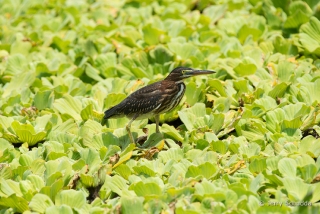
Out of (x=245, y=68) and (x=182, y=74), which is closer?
(x=182, y=74)

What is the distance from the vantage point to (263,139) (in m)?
5.48

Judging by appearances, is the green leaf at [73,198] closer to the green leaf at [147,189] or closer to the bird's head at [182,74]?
the green leaf at [147,189]

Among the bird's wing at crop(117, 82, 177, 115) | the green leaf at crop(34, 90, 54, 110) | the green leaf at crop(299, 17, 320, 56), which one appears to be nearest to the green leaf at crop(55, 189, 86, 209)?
the bird's wing at crop(117, 82, 177, 115)

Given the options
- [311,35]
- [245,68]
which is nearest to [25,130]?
[245,68]

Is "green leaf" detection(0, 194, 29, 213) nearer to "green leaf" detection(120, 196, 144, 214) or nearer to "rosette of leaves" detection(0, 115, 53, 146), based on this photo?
"green leaf" detection(120, 196, 144, 214)

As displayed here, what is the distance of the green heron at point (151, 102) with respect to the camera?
19.4 feet

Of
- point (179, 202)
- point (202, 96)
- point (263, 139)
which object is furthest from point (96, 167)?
point (202, 96)

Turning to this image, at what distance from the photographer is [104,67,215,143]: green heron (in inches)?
233

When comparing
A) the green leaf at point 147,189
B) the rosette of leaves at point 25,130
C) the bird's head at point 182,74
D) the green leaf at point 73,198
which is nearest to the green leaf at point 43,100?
the rosette of leaves at point 25,130

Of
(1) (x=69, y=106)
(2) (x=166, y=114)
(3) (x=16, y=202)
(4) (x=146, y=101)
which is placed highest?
(3) (x=16, y=202)

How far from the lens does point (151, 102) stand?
5.90m

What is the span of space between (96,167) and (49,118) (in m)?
1.17

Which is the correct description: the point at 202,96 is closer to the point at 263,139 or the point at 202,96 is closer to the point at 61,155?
the point at 263,139

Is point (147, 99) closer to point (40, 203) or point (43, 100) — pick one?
point (43, 100)
